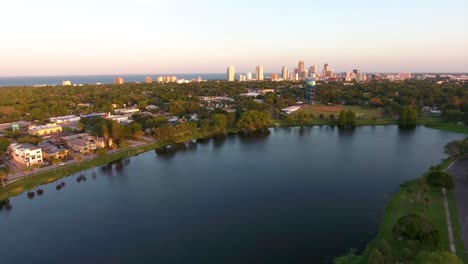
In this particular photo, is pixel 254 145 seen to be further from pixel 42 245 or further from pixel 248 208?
pixel 42 245

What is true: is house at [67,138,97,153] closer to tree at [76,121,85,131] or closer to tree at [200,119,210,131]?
tree at [76,121,85,131]

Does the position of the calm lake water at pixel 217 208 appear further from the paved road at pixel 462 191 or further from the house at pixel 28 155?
the house at pixel 28 155

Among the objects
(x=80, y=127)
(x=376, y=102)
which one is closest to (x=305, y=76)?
(x=376, y=102)

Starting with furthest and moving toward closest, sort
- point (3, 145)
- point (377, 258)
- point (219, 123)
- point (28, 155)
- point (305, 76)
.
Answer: point (305, 76)
point (219, 123)
point (3, 145)
point (28, 155)
point (377, 258)

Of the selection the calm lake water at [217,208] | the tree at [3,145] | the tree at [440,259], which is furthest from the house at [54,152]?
the tree at [440,259]

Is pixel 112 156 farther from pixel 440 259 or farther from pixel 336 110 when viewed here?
pixel 336 110

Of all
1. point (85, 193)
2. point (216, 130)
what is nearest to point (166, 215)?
point (85, 193)

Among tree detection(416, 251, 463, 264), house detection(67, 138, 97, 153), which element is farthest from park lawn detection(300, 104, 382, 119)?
tree detection(416, 251, 463, 264)
